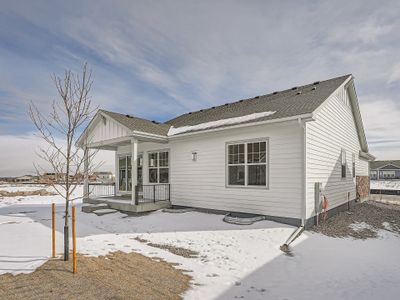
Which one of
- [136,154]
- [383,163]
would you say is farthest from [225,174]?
[383,163]

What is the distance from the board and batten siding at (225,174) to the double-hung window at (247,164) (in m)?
0.20

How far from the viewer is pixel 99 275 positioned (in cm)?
388

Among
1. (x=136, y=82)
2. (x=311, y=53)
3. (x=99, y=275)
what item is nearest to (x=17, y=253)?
(x=99, y=275)

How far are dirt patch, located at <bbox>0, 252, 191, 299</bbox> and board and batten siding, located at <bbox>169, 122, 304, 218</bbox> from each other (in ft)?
15.2

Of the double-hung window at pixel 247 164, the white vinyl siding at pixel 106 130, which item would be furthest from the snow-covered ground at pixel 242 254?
the white vinyl siding at pixel 106 130

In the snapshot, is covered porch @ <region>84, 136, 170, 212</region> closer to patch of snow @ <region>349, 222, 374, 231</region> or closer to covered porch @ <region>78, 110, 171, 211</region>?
covered porch @ <region>78, 110, 171, 211</region>

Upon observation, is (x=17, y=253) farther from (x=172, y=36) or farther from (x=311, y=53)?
(x=311, y=53)

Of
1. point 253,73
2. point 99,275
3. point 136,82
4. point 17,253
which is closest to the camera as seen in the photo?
point 99,275

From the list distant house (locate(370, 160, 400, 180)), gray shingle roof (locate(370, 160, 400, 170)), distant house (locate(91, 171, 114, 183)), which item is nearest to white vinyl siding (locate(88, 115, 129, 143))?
distant house (locate(91, 171, 114, 183))

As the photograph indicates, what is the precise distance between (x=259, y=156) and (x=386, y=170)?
68.8 meters

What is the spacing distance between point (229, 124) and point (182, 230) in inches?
160

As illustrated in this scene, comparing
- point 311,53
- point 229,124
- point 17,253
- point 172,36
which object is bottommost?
point 17,253

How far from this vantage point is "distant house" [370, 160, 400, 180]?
59056 millimetres

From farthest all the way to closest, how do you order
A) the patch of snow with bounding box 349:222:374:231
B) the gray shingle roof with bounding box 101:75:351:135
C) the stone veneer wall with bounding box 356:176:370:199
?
1. the stone veneer wall with bounding box 356:176:370:199
2. the patch of snow with bounding box 349:222:374:231
3. the gray shingle roof with bounding box 101:75:351:135
